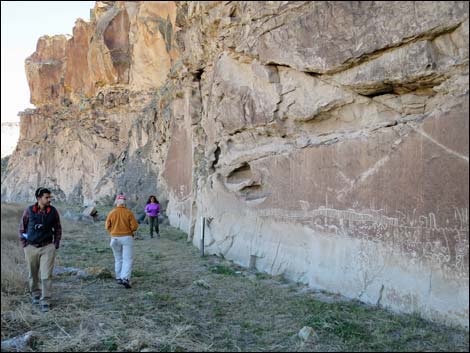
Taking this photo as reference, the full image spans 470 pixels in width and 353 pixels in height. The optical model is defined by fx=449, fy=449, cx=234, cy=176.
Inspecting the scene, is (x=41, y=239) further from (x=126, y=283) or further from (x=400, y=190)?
(x=400, y=190)

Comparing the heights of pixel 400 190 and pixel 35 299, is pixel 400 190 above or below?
above

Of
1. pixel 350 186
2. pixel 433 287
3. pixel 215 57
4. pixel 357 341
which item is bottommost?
pixel 357 341

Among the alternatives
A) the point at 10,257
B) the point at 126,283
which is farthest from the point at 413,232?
the point at 10,257

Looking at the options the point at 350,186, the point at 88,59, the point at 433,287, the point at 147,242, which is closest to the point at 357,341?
the point at 433,287

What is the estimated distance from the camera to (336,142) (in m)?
6.02

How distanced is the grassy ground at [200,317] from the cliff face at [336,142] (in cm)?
48

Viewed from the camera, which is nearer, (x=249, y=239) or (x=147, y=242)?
(x=249, y=239)

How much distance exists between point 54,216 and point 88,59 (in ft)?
80.7

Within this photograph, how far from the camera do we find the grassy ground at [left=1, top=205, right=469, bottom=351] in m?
4.15

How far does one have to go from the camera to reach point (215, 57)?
9320 mm

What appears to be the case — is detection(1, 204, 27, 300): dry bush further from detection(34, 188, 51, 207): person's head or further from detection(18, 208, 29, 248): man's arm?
detection(34, 188, 51, 207): person's head

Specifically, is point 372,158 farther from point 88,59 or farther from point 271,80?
point 88,59

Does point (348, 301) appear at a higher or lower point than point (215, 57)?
lower

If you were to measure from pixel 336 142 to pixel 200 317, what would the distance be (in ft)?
9.37
